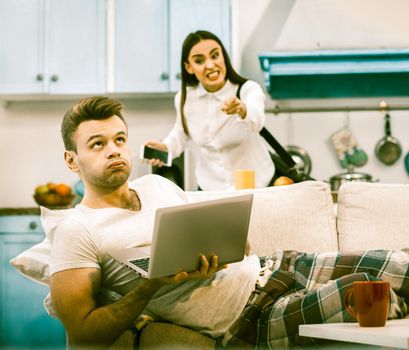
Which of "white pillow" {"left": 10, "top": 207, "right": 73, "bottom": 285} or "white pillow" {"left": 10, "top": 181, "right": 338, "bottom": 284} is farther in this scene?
"white pillow" {"left": 10, "top": 181, "right": 338, "bottom": 284}

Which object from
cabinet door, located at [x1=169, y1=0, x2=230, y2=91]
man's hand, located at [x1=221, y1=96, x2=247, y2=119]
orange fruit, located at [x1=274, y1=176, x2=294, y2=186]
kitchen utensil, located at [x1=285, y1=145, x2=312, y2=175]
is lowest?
orange fruit, located at [x1=274, y1=176, x2=294, y2=186]

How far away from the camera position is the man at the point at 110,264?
1.64m

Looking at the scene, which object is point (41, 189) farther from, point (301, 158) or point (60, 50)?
point (301, 158)

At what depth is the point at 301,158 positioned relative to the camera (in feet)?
13.9

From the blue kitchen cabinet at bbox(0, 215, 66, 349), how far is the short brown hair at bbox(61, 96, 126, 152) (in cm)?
208

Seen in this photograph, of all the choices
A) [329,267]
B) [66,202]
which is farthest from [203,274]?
[66,202]

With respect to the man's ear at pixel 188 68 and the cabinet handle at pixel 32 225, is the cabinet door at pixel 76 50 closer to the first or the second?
the cabinet handle at pixel 32 225

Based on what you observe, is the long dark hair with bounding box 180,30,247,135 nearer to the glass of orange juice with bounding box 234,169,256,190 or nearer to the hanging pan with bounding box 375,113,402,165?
the glass of orange juice with bounding box 234,169,256,190

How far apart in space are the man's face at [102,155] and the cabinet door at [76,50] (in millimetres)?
2236

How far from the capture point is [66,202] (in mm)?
4031

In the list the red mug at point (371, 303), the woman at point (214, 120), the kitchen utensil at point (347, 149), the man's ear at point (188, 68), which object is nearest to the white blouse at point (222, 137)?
the woman at point (214, 120)

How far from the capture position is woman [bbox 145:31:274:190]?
312cm

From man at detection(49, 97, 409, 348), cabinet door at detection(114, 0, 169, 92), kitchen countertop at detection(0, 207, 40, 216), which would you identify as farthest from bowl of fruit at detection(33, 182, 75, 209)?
man at detection(49, 97, 409, 348)

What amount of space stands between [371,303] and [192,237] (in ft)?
1.52
